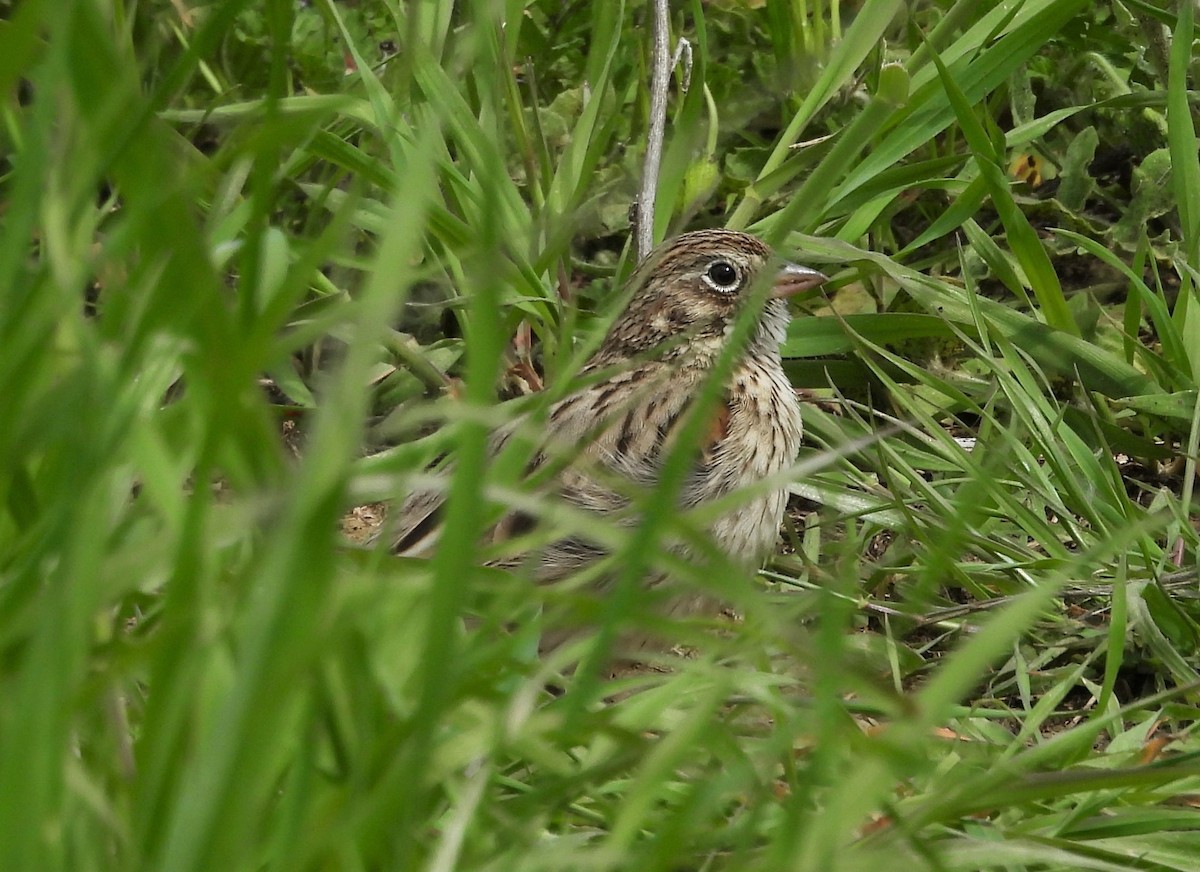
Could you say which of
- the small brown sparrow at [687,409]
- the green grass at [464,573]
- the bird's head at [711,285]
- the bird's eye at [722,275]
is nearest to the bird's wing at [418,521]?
the small brown sparrow at [687,409]

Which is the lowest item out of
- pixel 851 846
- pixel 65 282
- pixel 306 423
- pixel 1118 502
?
pixel 306 423

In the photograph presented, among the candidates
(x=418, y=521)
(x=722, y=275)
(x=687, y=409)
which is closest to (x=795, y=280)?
(x=722, y=275)

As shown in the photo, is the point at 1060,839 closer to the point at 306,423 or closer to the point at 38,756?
the point at 38,756

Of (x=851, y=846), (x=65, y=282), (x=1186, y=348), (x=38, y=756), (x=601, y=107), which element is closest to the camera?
(x=38, y=756)

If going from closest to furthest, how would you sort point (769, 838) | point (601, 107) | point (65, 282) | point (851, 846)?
point (65, 282) → point (851, 846) → point (769, 838) → point (601, 107)

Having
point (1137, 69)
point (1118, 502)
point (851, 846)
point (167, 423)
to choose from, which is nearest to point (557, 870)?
point (851, 846)

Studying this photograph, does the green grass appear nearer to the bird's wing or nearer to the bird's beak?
the bird's beak

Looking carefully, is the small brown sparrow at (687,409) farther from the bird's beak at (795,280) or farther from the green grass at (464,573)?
the green grass at (464,573)
